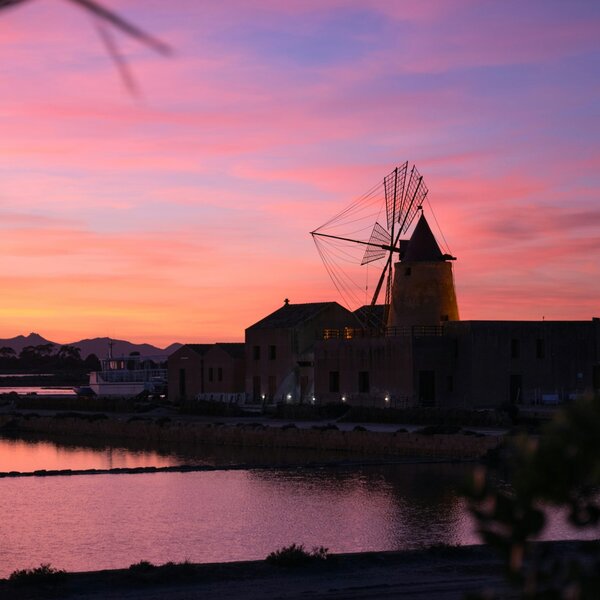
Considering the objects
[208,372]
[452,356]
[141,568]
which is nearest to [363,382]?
[452,356]

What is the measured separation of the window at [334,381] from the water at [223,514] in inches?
539

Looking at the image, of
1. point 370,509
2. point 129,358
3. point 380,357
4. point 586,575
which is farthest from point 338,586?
point 129,358

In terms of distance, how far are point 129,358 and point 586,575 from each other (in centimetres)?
7847

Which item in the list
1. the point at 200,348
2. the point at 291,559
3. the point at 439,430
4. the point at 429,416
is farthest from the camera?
the point at 200,348

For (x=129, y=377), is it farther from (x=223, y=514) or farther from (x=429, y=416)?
(x=223, y=514)

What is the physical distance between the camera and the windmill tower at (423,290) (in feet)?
134

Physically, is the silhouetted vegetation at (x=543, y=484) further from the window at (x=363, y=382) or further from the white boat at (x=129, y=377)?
the white boat at (x=129, y=377)

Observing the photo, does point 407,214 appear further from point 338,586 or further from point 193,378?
point 338,586

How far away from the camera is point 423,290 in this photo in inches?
1615

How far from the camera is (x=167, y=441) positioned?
4012 centimetres

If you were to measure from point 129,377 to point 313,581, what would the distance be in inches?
2607

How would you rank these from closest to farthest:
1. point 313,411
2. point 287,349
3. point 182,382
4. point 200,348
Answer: point 313,411 < point 287,349 < point 200,348 < point 182,382

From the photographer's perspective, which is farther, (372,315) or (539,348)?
(372,315)

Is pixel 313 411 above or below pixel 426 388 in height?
below
